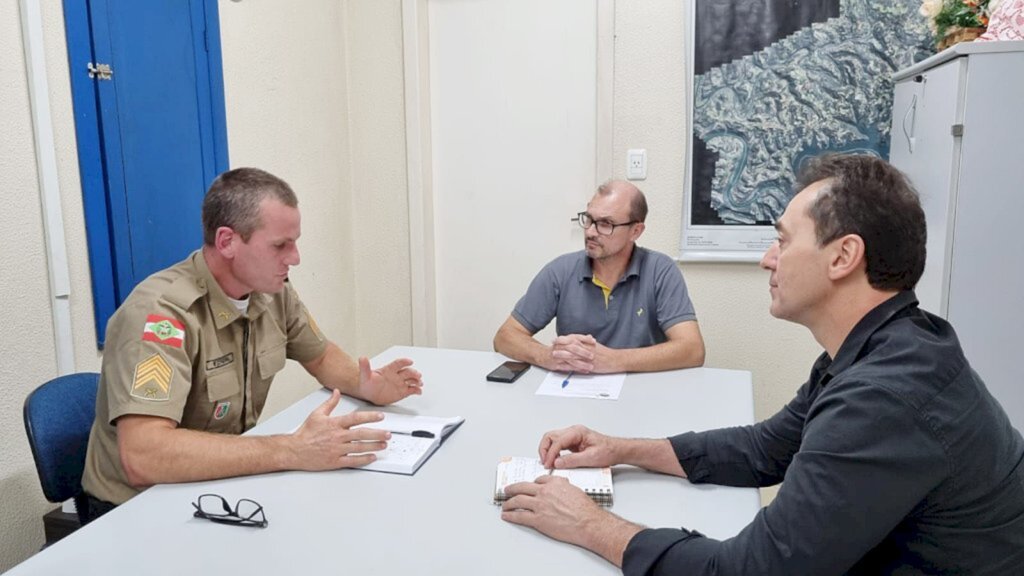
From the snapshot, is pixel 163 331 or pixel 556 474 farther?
pixel 163 331

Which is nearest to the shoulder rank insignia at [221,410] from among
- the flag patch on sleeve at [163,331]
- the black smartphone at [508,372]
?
the flag patch on sleeve at [163,331]

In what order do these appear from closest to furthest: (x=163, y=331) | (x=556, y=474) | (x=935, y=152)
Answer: (x=556, y=474), (x=163, y=331), (x=935, y=152)

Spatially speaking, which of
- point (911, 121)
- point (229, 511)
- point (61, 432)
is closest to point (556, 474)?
point (229, 511)

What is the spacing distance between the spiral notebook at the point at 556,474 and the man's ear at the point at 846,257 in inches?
20.4

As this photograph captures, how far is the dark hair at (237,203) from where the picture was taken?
1.61m

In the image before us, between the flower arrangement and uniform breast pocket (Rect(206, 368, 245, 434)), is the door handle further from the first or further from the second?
uniform breast pocket (Rect(206, 368, 245, 434))

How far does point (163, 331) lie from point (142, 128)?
1060 millimetres

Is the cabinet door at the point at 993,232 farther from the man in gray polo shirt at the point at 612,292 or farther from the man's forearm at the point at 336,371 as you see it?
the man's forearm at the point at 336,371

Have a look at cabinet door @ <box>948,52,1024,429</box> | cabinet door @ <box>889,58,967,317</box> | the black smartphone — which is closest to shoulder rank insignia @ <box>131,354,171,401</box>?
the black smartphone

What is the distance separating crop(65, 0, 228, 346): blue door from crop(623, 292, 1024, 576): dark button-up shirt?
1824 millimetres

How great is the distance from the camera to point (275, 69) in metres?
A: 2.91

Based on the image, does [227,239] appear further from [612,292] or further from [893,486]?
[893,486]

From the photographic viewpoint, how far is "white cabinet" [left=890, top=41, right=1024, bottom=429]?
79.7 inches

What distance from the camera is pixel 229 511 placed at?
1.17 metres
